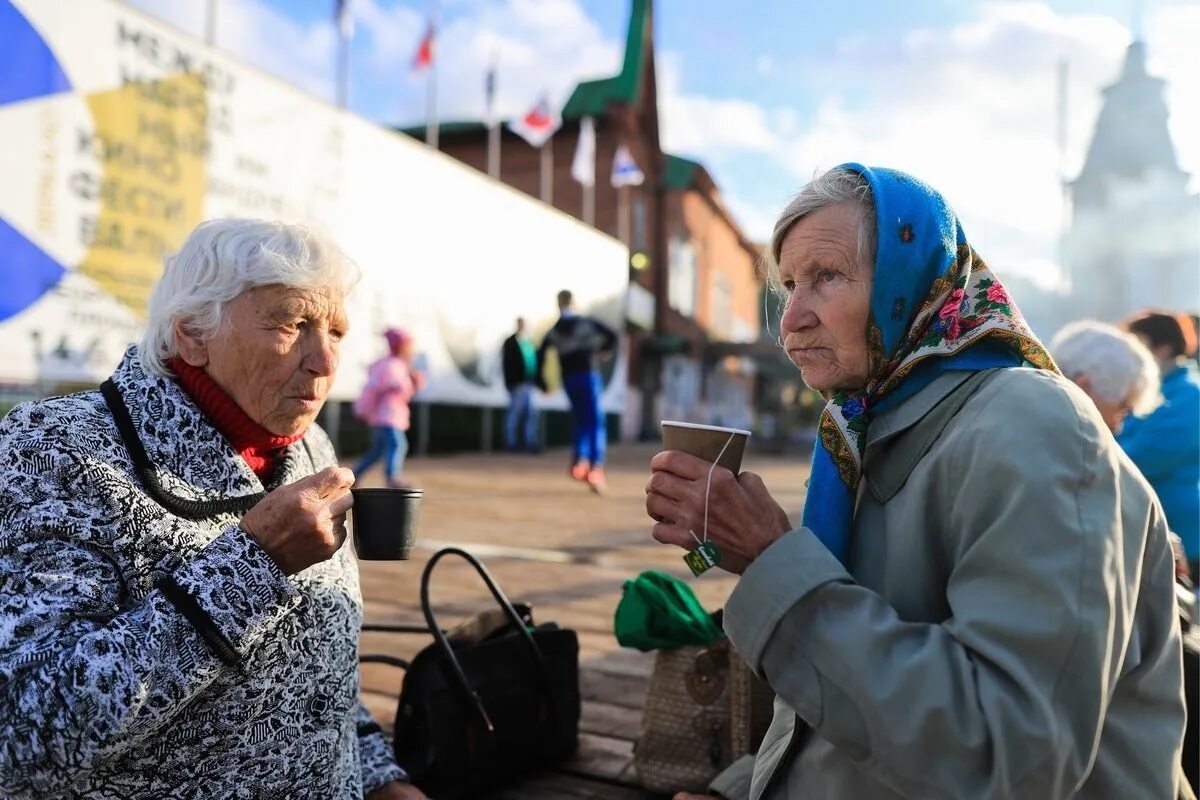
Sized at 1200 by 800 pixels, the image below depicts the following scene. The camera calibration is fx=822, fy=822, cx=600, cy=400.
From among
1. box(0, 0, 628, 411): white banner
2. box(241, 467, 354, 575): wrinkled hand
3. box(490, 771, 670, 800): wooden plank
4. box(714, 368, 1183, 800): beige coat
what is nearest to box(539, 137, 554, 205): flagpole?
box(0, 0, 628, 411): white banner

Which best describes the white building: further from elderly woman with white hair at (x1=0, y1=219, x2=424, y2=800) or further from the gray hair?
elderly woman with white hair at (x1=0, y1=219, x2=424, y2=800)

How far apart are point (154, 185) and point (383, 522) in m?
8.09

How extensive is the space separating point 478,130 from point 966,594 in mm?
21387

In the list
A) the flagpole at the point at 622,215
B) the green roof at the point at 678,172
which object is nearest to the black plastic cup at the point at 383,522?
the flagpole at the point at 622,215

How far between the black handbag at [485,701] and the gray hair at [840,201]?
1.20 m

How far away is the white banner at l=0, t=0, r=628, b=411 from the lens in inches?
270

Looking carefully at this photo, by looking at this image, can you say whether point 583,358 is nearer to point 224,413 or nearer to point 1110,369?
point 1110,369

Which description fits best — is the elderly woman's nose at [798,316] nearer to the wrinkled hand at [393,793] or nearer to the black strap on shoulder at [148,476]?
the black strap on shoulder at [148,476]

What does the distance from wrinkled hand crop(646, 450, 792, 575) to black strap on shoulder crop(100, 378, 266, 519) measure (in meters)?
0.78

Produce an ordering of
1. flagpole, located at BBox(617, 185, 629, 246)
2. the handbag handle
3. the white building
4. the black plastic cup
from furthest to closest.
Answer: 1. the white building
2. flagpole, located at BBox(617, 185, 629, 246)
3. the handbag handle
4. the black plastic cup

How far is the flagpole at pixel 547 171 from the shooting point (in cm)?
1910

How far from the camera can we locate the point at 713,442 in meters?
1.12

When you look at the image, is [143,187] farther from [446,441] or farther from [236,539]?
[236,539]

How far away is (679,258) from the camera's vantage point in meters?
27.7
